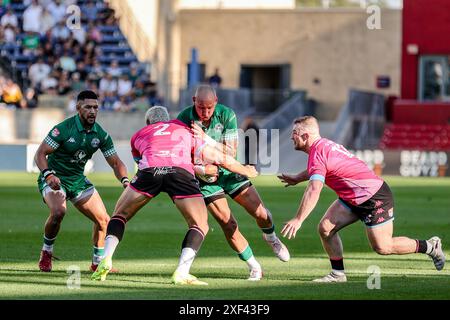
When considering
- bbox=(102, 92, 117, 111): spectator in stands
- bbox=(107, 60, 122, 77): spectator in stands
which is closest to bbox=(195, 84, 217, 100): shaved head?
bbox=(102, 92, 117, 111): spectator in stands

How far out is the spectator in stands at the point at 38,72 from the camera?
4519cm

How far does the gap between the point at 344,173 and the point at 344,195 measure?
277 millimetres

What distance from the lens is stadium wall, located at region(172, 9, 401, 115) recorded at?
195 ft

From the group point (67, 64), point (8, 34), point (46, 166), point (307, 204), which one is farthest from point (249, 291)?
point (8, 34)

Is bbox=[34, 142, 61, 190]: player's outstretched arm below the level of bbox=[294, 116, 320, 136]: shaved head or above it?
below

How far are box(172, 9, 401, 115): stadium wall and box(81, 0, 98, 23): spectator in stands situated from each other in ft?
32.5

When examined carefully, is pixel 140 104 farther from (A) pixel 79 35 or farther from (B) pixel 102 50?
(B) pixel 102 50

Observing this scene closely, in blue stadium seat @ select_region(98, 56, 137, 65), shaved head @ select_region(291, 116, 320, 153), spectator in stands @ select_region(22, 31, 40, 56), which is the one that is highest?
spectator in stands @ select_region(22, 31, 40, 56)

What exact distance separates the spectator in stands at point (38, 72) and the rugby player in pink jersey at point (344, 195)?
33222 millimetres

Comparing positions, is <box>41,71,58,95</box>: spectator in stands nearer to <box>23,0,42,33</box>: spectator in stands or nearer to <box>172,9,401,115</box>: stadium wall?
<box>23,0,42,33</box>: spectator in stands

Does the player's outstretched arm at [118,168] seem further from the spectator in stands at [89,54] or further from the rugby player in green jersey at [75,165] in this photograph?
the spectator in stands at [89,54]

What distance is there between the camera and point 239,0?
219 ft

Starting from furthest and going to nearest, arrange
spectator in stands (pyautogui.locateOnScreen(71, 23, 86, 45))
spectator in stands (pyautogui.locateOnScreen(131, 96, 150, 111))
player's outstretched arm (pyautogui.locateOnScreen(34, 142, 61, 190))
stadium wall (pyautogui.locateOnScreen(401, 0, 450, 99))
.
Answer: stadium wall (pyautogui.locateOnScreen(401, 0, 450, 99)), spectator in stands (pyautogui.locateOnScreen(71, 23, 86, 45)), spectator in stands (pyautogui.locateOnScreen(131, 96, 150, 111)), player's outstretched arm (pyautogui.locateOnScreen(34, 142, 61, 190))
